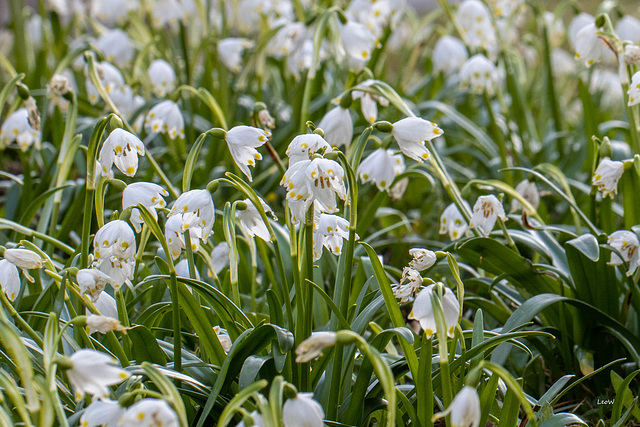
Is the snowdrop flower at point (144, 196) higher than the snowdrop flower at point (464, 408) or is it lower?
higher

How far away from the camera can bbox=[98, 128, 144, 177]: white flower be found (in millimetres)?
1446

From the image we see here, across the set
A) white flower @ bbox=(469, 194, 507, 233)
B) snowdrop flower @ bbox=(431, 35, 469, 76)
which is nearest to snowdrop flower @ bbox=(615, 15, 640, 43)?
snowdrop flower @ bbox=(431, 35, 469, 76)

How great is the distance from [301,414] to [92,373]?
13.1 inches

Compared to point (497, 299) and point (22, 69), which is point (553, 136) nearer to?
point (497, 299)

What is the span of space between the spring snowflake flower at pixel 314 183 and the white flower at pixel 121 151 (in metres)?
0.40

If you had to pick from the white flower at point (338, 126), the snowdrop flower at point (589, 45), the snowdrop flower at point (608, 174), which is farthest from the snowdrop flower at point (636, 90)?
the white flower at point (338, 126)

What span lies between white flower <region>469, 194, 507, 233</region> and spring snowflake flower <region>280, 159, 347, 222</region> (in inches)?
25.5

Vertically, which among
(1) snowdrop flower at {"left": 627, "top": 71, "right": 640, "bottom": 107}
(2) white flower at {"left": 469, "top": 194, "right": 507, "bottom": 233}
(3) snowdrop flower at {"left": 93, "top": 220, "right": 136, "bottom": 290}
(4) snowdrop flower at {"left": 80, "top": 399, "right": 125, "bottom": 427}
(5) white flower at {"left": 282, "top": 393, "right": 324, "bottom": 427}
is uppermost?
(1) snowdrop flower at {"left": 627, "top": 71, "right": 640, "bottom": 107}

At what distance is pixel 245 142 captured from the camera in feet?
4.86

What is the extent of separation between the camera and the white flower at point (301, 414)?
1.06 m

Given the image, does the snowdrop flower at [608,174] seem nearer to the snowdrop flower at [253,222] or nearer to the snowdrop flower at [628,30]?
the snowdrop flower at [253,222]

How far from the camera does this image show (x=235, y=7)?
3.87 metres

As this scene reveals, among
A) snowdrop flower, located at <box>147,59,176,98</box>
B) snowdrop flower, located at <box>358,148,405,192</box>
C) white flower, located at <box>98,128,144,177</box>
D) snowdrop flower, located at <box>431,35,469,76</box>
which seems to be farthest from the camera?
snowdrop flower, located at <box>431,35,469,76</box>

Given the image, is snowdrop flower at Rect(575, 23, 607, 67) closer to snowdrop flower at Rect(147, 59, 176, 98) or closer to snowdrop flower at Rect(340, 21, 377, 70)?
snowdrop flower at Rect(340, 21, 377, 70)
